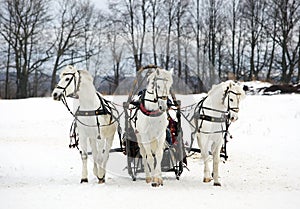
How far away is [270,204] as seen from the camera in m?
5.87

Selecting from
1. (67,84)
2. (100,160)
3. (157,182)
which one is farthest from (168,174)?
(67,84)

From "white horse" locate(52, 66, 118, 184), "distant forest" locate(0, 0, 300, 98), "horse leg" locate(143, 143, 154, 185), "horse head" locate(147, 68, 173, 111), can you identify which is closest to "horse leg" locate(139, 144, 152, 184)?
"horse leg" locate(143, 143, 154, 185)

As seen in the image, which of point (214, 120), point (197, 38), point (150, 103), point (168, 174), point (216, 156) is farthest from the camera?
point (197, 38)

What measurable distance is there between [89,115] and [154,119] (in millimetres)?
1244

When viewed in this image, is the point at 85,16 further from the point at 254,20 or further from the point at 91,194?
the point at 91,194

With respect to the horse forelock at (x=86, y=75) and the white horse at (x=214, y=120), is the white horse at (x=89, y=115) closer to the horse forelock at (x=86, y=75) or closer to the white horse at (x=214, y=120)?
the horse forelock at (x=86, y=75)

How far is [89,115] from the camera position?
727 cm

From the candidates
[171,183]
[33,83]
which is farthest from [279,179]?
[33,83]

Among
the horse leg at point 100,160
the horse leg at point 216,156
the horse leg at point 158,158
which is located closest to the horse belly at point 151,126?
the horse leg at point 158,158

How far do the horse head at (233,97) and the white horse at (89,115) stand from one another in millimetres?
2262

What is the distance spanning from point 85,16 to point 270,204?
3226 centimetres

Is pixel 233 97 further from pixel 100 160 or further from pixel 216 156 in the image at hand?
pixel 100 160

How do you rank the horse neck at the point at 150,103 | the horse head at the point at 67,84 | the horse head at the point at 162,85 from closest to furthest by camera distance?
1. the horse head at the point at 162,85
2. the horse neck at the point at 150,103
3. the horse head at the point at 67,84

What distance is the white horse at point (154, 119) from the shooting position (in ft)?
21.0
